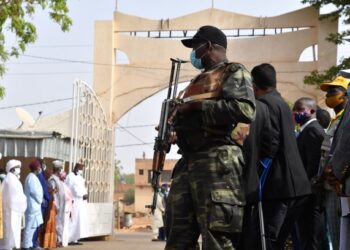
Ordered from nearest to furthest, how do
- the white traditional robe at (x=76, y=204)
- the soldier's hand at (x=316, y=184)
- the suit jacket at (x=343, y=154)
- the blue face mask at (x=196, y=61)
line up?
the suit jacket at (x=343, y=154) → the blue face mask at (x=196, y=61) → the soldier's hand at (x=316, y=184) → the white traditional robe at (x=76, y=204)

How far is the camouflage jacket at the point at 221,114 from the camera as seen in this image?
5102 millimetres

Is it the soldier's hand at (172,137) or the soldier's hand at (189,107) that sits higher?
the soldier's hand at (189,107)

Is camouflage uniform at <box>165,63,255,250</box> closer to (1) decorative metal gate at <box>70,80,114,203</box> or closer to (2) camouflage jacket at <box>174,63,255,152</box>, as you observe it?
(2) camouflage jacket at <box>174,63,255,152</box>

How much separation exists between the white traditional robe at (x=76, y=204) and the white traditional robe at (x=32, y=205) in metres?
2.86

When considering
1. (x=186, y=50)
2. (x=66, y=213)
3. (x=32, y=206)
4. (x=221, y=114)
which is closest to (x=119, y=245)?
(x=66, y=213)

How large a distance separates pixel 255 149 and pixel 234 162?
28.3 inches

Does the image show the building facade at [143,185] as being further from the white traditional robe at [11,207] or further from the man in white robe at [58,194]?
the white traditional robe at [11,207]

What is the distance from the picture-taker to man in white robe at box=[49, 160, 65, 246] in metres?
15.9

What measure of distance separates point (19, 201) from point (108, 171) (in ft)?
23.8

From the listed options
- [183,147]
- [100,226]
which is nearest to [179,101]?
[183,147]

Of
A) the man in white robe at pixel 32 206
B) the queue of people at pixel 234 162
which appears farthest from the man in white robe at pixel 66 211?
the queue of people at pixel 234 162

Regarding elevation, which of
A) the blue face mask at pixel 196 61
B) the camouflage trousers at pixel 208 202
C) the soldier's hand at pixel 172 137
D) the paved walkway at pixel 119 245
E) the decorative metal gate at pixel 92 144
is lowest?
the paved walkway at pixel 119 245

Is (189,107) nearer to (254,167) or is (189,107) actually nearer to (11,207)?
(254,167)

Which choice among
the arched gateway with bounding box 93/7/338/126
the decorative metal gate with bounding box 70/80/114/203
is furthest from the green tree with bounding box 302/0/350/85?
the decorative metal gate with bounding box 70/80/114/203
